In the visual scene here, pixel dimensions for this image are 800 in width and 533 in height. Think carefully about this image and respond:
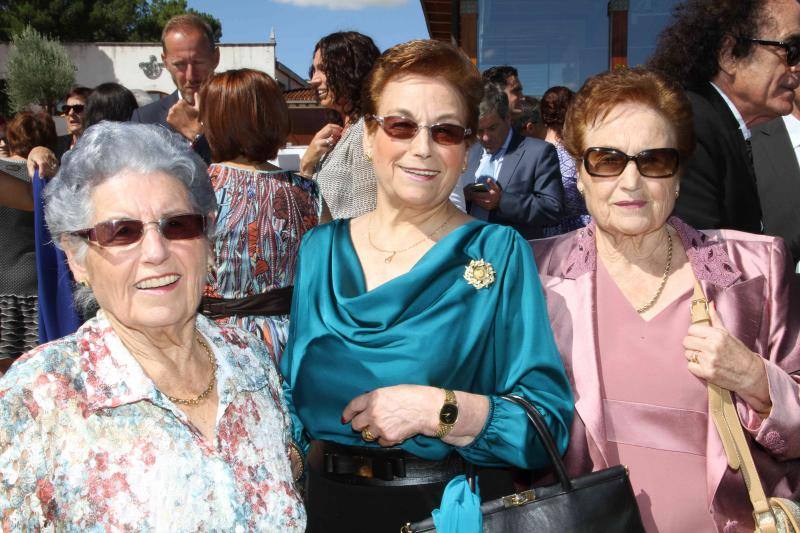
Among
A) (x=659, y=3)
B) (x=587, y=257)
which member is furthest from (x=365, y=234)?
(x=659, y=3)

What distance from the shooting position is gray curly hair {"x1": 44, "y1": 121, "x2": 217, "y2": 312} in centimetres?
180

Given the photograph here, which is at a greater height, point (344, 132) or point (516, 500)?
point (344, 132)

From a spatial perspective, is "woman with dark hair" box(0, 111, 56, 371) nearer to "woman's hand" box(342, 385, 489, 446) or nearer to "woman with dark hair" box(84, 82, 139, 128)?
"woman with dark hair" box(84, 82, 139, 128)

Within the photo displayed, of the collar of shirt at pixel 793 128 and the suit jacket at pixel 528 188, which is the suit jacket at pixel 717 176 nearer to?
the collar of shirt at pixel 793 128

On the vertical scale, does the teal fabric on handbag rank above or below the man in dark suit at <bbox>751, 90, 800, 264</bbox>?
below

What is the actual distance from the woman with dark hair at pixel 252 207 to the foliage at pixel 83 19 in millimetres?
52205

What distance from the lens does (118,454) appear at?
64.7 inches

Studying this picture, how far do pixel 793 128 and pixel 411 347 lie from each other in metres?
2.54

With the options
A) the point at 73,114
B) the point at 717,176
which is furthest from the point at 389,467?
the point at 73,114

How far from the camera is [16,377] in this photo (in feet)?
5.18

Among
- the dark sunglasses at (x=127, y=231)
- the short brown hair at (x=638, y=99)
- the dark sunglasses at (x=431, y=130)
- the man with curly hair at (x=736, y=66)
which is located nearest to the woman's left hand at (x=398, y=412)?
the dark sunglasses at (x=127, y=231)

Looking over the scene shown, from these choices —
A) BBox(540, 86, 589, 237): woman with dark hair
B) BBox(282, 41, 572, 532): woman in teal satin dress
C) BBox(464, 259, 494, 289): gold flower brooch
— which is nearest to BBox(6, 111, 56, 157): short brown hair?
BBox(540, 86, 589, 237): woman with dark hair

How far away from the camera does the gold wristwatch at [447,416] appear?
1882mm

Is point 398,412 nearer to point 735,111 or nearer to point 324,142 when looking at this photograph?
point 735,111
